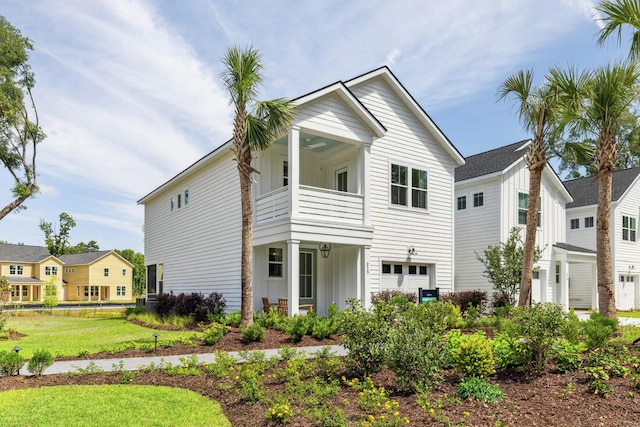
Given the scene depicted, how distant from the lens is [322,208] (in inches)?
573

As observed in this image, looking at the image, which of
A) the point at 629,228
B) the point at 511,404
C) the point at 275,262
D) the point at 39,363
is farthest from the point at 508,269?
the point at 629,228

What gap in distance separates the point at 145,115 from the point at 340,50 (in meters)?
8.09

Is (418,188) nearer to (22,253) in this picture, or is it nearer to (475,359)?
(475,359)

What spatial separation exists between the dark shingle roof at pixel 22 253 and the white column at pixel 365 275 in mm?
53824

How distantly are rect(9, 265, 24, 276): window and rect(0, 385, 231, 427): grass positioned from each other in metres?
56.7

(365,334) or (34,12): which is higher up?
(34,12)

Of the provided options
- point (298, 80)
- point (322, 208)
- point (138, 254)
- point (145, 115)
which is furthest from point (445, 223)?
point (138, 254)

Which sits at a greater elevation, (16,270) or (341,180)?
(341,180)

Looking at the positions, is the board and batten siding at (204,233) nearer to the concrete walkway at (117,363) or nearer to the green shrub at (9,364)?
the concrete walkway at (117,363)

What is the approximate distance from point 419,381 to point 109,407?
4.26 meters

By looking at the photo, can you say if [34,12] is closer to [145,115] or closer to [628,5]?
[145,115]

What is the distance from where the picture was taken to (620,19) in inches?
392

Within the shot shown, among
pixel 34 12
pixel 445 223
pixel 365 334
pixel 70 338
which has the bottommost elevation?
pixel 70 338

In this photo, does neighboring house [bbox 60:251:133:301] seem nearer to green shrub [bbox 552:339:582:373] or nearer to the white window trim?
the white window trim
